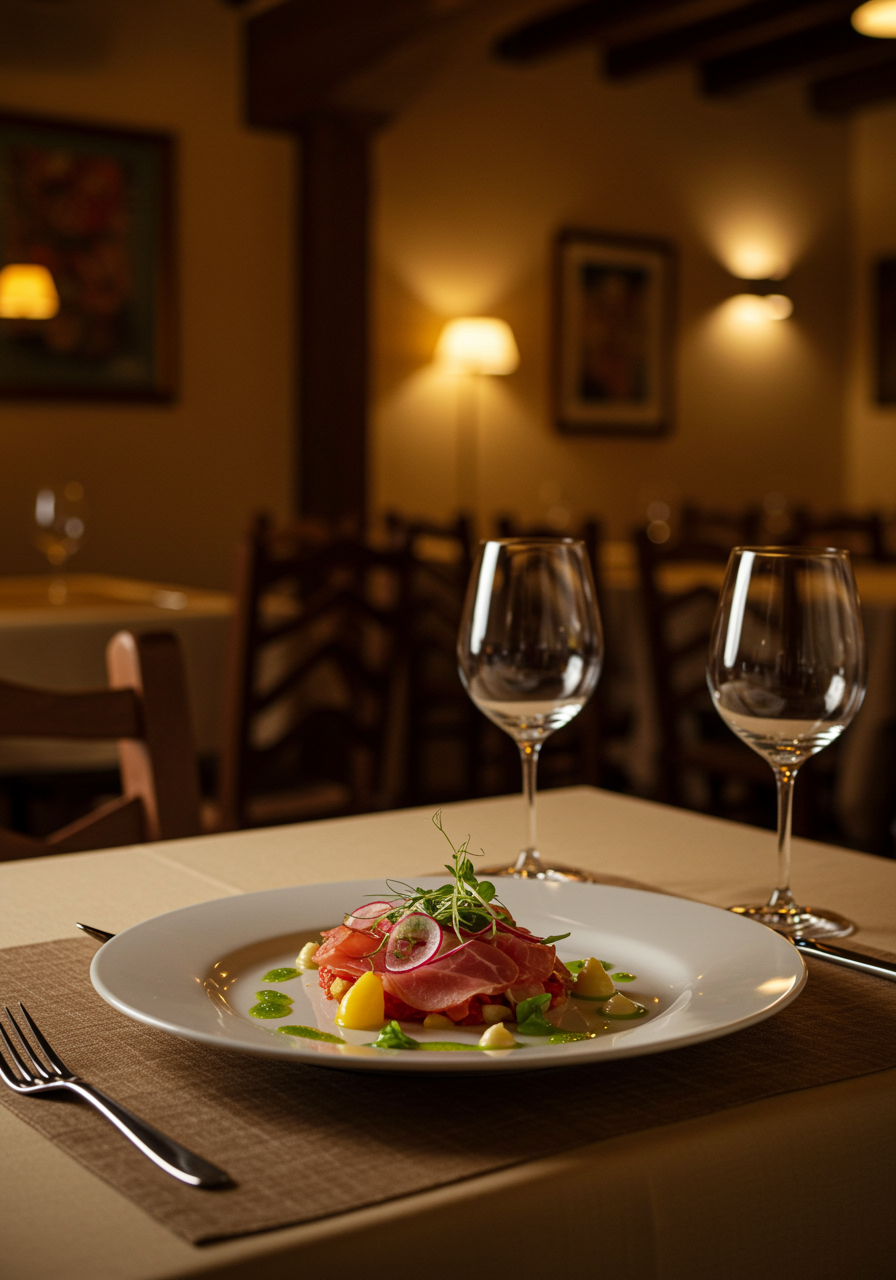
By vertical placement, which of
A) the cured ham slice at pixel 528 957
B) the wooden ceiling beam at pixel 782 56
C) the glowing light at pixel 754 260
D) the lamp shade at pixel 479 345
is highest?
the wooden ceiling beam at pixel 782 56

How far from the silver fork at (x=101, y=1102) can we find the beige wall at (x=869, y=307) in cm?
762

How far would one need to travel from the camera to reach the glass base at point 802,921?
33.9 inches

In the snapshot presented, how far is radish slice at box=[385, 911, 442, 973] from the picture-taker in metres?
0.64

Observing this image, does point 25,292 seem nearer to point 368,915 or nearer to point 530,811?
point 530,811

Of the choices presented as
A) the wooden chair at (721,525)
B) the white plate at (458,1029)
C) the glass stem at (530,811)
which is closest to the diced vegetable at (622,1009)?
the white plate at (458,1029)

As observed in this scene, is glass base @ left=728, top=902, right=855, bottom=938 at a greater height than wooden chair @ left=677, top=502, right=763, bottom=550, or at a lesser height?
lesser

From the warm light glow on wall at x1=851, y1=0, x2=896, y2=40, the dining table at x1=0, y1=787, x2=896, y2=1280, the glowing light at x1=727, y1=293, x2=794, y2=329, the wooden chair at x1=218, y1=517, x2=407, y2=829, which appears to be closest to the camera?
the dining table at x1=0, y1=787, x2=896, y2=1280

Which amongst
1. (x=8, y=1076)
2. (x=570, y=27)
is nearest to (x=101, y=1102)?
(x=8, y=1076)

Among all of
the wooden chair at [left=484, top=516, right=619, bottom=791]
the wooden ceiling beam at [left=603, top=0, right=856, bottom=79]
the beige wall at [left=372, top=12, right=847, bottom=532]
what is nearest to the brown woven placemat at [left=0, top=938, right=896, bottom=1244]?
the wooden chair at [left=484, top=516, right=619, bottom=791]

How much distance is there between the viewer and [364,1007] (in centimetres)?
63

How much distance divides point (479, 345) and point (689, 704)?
3.31 m

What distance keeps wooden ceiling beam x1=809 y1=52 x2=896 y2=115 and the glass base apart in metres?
6.50

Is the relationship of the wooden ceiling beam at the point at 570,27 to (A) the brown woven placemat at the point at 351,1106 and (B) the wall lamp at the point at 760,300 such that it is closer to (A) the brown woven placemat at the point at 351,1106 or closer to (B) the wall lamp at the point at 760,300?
(B) the wall lamp at the point at 760,300

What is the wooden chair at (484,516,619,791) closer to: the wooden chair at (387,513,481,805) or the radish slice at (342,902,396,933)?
the wooden chair at (387,513,481,805)
